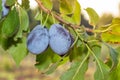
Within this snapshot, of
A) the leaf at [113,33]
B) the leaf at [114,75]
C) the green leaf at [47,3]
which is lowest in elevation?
the leaf at [114,75]

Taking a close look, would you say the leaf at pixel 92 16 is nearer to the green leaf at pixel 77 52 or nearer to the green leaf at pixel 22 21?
the green leaf at pixel 77 52

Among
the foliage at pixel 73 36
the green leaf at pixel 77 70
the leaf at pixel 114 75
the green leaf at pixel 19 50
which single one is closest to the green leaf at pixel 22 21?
the foliage at pixel 73 36

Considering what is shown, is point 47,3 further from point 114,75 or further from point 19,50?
point 114,75

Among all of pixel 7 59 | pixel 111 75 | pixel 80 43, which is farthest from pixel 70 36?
pixel 7 59

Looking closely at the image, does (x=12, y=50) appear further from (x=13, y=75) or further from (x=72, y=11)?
(x=13, y=75)

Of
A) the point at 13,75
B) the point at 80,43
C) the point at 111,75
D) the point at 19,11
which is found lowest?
the point at 13,75

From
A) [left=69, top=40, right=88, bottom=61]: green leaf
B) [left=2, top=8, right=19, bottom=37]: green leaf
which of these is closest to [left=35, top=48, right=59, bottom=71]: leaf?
[left=69, top=40, right=88, bottom=61]: green leaf
